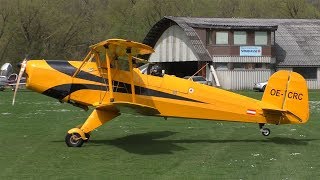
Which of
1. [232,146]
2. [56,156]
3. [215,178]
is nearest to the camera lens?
[215,178]

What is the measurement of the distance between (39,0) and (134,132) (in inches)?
2595

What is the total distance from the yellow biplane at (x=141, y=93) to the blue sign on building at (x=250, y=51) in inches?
1724

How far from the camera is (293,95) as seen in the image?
1402cm

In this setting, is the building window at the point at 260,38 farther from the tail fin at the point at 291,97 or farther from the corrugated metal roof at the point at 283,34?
the tail fin at the point at 291,97

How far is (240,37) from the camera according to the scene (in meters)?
57.7

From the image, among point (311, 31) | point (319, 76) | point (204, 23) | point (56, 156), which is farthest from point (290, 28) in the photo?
point (56, 156)

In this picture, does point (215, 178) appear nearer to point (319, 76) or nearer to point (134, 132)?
point (134, 132)

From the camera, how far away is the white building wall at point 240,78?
57938 millimetres

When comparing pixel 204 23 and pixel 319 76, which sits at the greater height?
pixel 204 23

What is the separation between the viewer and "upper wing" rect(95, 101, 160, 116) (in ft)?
39.4

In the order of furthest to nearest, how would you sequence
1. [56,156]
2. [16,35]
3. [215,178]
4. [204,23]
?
[16,35] → [204,23] → [56,156] → [215,178]

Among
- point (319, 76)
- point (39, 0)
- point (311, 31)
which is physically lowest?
point (319, 76)

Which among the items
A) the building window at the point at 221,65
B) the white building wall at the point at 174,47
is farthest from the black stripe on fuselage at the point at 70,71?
the building window at the point at 221,65

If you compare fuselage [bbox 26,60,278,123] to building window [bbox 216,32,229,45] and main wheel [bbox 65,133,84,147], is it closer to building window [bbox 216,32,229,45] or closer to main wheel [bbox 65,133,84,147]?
main wheel [bbox 65,133,84,147]
